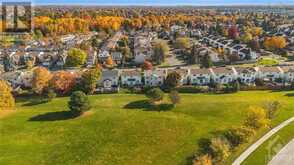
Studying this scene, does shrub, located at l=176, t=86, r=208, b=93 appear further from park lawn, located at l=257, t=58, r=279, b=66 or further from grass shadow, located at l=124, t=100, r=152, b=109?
park lawn, located at l=257, t=58, r=279, b=66

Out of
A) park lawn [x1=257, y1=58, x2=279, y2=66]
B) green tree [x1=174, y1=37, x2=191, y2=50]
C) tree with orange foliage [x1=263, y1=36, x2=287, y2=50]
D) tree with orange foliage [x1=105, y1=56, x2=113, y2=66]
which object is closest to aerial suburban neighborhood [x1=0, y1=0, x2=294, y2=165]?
park lawn [x1=257, y1=58, x2=279, y2=66]

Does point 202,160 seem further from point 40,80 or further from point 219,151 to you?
point 40,80

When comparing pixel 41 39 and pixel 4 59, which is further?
pixel 41 39

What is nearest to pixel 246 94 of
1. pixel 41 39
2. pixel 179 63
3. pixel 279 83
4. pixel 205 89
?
pixel 205 89

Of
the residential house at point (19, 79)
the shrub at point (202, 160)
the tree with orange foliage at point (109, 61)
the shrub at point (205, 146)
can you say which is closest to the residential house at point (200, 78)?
the tree with orange foliage at point (109, 61)

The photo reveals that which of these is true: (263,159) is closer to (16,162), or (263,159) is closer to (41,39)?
(16,162)

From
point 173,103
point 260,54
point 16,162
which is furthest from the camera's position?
point 260,54

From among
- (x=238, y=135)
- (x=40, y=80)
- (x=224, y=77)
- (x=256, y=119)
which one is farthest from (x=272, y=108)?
(x=40, y=80)
